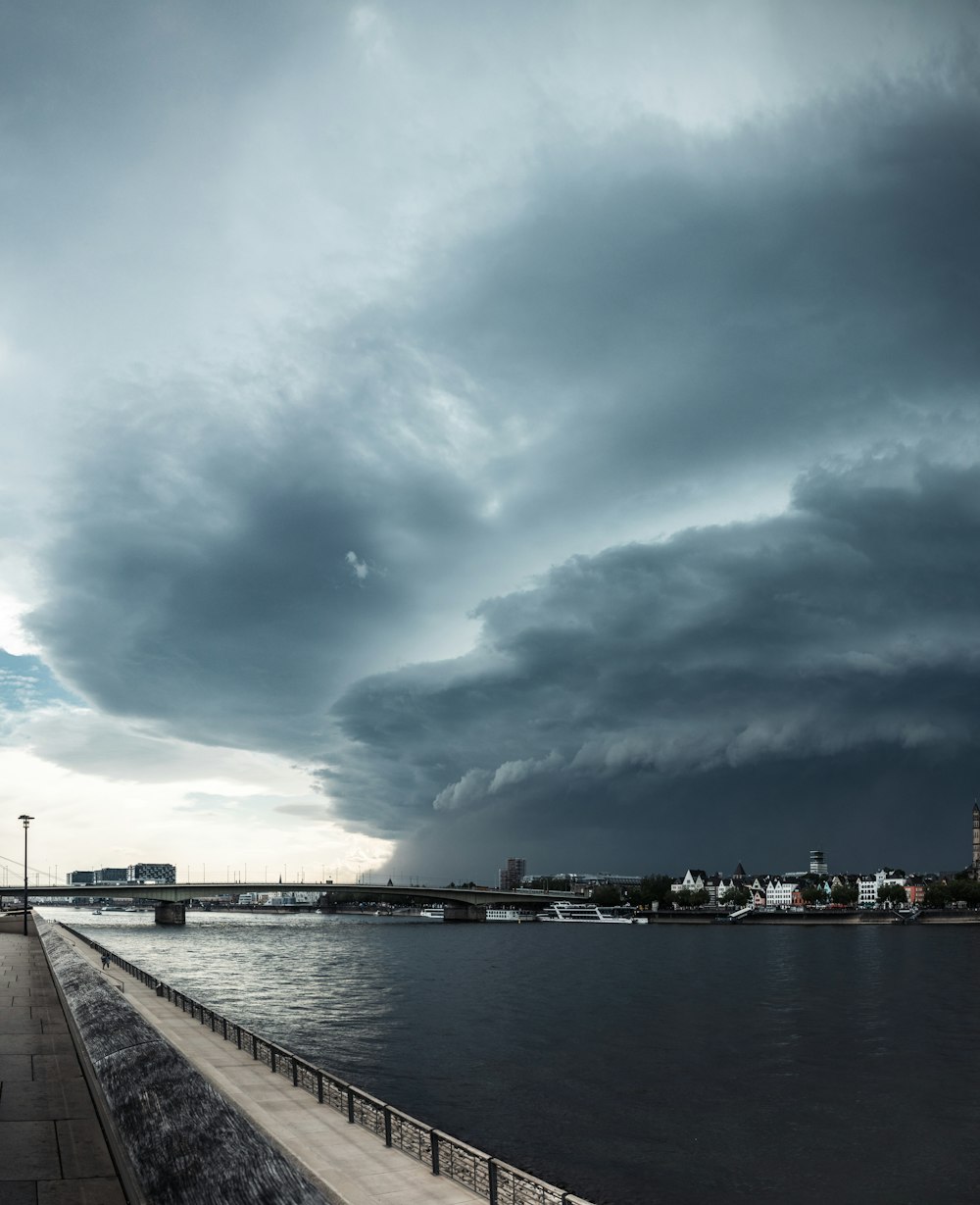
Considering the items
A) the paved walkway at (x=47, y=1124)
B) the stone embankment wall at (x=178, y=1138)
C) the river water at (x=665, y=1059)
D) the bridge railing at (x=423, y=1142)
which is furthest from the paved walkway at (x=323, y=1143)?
the river water at (x=665, y=1059)

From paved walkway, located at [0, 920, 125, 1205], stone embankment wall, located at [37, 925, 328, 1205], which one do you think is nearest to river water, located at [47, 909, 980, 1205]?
paved walkway, located at [0, 920, 125, 1205]

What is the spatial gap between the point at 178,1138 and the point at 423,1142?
10613 mm

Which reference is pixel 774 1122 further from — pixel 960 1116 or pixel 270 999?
pixel 270 999

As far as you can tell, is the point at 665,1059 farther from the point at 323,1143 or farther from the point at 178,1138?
the point at 178,1138

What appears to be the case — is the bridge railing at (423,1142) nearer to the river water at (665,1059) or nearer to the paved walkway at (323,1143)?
the paved walkway at (323,1143)

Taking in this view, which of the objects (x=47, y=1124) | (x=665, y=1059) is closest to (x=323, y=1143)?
(x=47, y=1124)

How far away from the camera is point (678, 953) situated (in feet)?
392

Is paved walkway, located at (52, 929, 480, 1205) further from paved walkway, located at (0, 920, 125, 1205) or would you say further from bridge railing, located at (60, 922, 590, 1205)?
paved walkway, located at (0, 920, 125, 1205)

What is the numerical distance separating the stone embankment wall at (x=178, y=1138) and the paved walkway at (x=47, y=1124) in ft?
2.22

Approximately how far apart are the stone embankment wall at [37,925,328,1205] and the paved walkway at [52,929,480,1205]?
→ 1.10 meters

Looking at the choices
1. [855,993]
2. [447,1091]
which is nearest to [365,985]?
[855,993]

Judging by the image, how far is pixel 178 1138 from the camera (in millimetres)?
11742

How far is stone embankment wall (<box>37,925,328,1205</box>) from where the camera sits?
33.0ft

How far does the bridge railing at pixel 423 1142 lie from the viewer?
15828 mm
